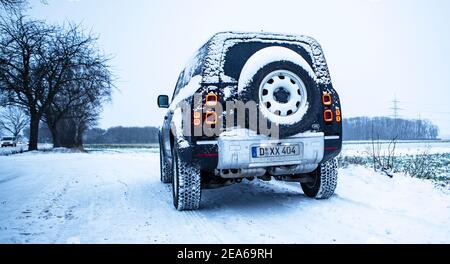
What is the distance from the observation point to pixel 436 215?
3242 mm

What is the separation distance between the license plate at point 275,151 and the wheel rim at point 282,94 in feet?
1.05

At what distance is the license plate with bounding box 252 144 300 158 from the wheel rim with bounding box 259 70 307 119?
32cm

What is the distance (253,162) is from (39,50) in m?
20.9

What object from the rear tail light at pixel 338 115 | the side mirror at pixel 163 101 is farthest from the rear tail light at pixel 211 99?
the side mirror at pixel 163 101

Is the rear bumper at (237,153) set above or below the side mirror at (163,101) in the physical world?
below

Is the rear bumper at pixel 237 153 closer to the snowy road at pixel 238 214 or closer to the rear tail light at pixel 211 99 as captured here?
the rear tail light at pixel 211 99

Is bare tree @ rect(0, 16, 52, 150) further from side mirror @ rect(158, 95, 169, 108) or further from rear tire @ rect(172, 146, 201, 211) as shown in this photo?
rear tire @ rect(172, 146, 201, 211)

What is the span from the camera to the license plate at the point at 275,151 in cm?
322

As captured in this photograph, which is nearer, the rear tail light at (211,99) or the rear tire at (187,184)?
the rear tail light at (211,99)

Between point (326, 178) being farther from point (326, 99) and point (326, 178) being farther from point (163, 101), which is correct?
point (163, 101)

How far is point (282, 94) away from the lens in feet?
10.9

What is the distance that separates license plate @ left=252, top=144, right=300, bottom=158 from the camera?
3.22 meters
